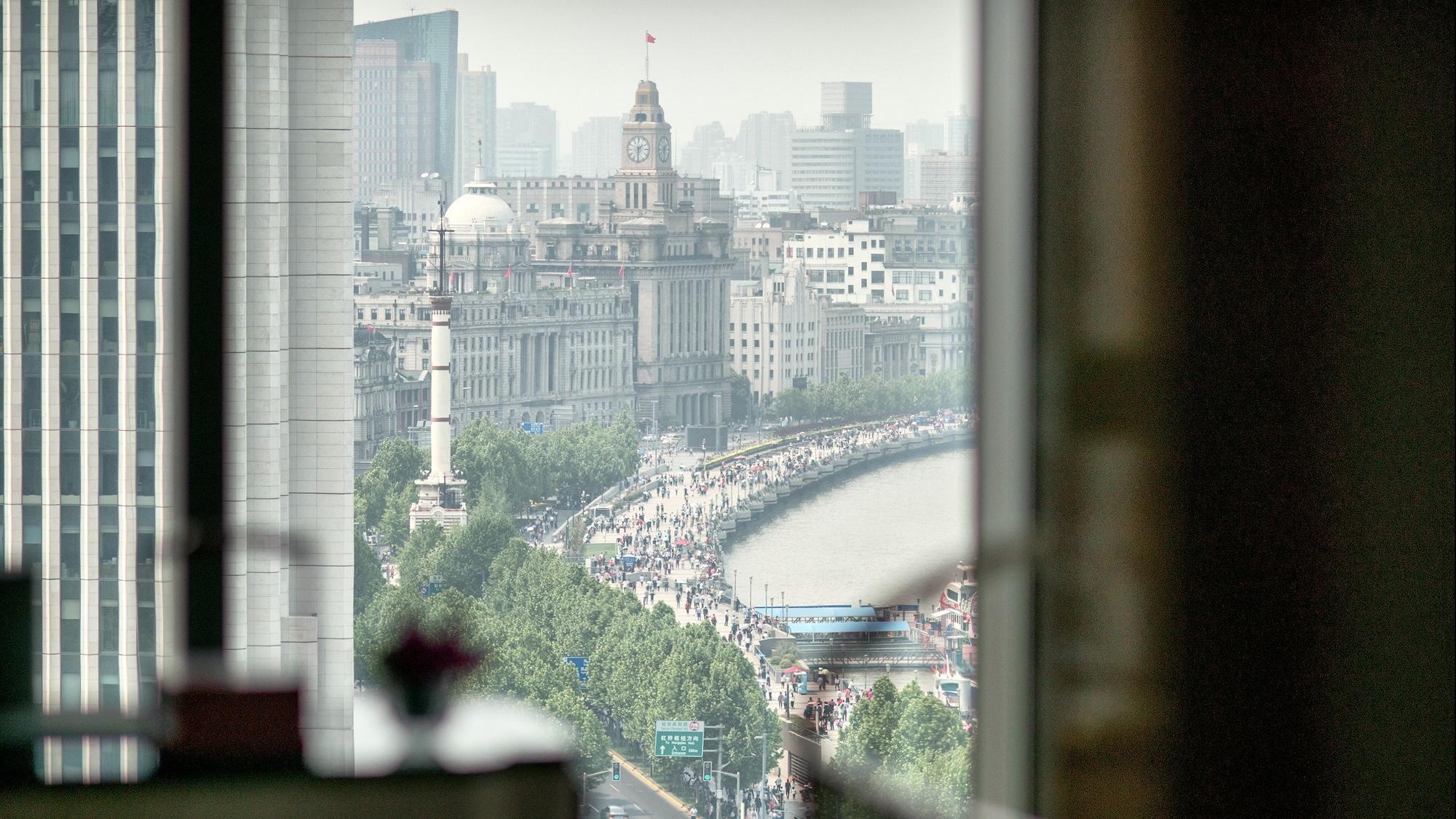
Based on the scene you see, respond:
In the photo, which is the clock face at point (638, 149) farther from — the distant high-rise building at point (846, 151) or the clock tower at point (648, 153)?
the distant high-rise building at point (846, 151)

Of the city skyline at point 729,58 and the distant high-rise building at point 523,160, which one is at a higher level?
the city skyline at point 729,58

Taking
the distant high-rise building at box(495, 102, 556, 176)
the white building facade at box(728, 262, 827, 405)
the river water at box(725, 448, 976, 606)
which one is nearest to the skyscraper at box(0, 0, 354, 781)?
the distant high-rise building at box(495, 102, 556, 176)

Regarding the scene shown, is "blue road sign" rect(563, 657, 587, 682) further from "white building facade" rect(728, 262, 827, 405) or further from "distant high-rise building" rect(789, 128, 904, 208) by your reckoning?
"distant high-rise building" rect(789, 128, 904, 208)

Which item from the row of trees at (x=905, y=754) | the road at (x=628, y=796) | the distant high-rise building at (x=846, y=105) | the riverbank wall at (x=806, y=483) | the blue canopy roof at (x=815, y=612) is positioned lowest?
the road at (x=628, y=796)

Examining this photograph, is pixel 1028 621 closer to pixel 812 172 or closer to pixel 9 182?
pixel 812 172

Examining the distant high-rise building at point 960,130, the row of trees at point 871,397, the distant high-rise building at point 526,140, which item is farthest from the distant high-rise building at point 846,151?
the distant high-rise building at point 526,140

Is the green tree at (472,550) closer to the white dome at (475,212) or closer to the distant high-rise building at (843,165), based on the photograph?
the white dome at (475,212)

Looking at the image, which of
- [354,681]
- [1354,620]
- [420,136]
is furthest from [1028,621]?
[420,136]

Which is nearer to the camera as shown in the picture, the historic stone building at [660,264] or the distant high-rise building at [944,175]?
the distant high-rise building at [944,175]
